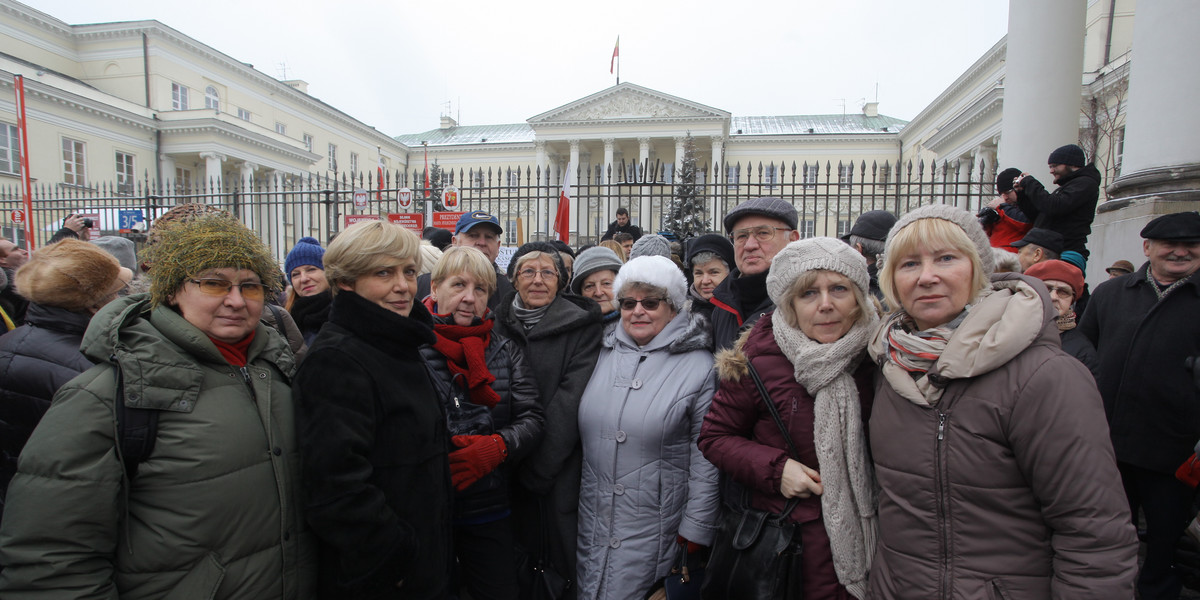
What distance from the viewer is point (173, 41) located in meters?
34.3

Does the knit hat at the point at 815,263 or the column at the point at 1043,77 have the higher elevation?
the column at the point at 1043,77

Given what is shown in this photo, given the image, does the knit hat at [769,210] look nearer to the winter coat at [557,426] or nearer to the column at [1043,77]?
the winter coat at [557,426]

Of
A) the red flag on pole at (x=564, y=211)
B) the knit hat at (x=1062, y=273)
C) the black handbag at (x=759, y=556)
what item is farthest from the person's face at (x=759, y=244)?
the red flag on pole at (x=564, y=211)

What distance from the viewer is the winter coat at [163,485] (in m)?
1.54

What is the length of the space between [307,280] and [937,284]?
354 centimetres

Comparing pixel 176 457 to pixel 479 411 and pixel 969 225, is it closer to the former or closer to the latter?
pixel 479 411

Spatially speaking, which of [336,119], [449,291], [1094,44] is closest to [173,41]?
[336,119]

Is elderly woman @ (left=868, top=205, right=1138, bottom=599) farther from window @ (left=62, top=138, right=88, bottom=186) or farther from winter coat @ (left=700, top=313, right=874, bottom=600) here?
window @ (left=62, top=138, right=88, bottom=186)

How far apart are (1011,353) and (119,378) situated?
8.67 feet

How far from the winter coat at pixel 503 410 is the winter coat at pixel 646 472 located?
32cm

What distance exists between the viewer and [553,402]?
9.46ft

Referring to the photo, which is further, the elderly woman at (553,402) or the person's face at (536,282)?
the person's face at (536,282)

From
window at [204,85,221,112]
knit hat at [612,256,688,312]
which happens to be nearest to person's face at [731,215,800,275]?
knit hat at [612,256,688,312]

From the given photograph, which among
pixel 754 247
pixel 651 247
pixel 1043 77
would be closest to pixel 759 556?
pixel 754 247
